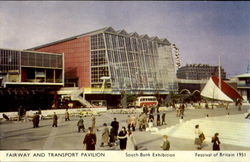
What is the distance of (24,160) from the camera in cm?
822

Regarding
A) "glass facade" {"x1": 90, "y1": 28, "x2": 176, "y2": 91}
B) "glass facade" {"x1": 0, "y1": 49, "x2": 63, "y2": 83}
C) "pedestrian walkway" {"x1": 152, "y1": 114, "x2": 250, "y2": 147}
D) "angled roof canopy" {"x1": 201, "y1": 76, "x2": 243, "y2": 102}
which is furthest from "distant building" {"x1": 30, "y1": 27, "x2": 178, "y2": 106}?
"pedestrian walkway" {"x1": 152, "y1": 114, "x2": 250, "y2": 147}

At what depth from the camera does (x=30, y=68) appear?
33.0 meters

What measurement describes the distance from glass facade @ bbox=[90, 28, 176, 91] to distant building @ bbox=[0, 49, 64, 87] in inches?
203

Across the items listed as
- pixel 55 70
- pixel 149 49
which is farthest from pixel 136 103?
pixel 55 70

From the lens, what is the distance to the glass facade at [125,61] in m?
30.8

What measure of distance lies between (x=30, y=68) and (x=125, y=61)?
1081cm

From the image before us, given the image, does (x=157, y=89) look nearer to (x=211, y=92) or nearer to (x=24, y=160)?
(x=211, y=92)

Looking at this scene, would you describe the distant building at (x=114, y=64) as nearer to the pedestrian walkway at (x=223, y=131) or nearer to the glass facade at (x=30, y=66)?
the glass facade at (x=30, y=66)

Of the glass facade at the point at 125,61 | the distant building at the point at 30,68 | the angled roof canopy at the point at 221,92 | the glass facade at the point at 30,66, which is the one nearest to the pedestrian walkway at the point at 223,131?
the angled roof canopy at the point at 221,92

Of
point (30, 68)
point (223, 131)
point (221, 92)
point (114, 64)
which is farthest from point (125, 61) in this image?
point (223, 131)

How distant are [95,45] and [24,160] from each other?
79.3ft

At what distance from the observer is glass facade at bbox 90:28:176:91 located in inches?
1213

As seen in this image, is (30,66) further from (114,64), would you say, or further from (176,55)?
(176,55)

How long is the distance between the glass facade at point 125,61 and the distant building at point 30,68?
16.9 feet
